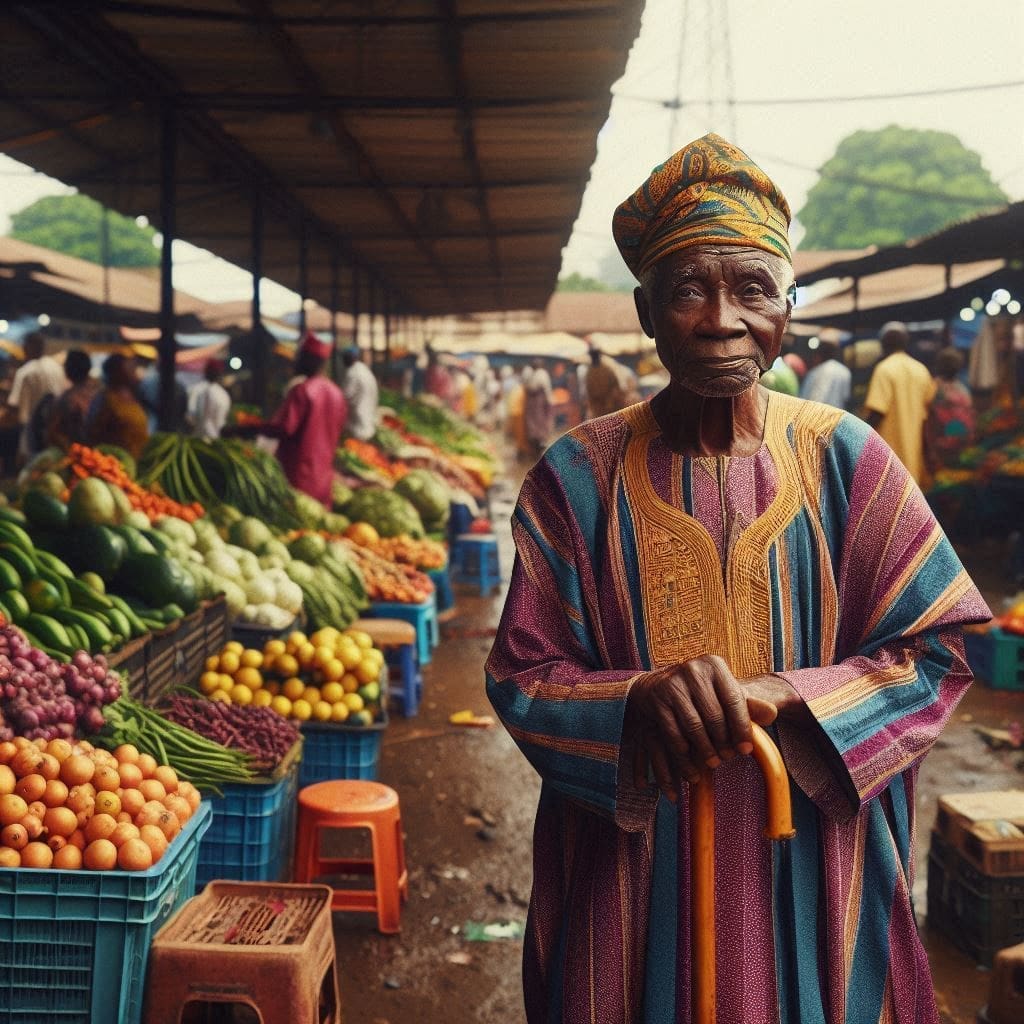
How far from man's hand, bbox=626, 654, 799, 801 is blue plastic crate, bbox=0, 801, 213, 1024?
1844 millimetres

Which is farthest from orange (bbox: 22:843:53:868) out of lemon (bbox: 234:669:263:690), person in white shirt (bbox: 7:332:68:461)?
person in white shirt (bbox: 7:332:68:461)

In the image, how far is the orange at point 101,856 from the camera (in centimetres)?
310

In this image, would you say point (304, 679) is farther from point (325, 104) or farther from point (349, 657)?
point (325, 104)

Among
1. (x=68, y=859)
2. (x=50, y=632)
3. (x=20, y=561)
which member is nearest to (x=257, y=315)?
(x=20, y=561)

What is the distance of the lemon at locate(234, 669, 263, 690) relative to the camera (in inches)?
223

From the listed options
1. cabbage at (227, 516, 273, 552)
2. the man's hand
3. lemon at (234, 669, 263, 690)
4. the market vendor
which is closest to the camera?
the man's hand

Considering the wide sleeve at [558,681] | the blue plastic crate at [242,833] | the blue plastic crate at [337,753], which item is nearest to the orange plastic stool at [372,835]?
the blue plastic crate at [242,833]

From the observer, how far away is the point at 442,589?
10.5m

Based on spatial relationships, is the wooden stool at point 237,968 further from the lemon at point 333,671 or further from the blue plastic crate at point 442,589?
the blue plastic crate at point 442,589

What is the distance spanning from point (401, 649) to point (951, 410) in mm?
9341

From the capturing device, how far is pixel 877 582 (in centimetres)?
193

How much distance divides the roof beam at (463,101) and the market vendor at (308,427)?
80.1 inches

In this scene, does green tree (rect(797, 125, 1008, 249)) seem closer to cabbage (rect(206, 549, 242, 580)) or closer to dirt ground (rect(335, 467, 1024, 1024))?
dirt ground (rect(335, 467, 1024, 1024))

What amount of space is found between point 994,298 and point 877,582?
1710cm
